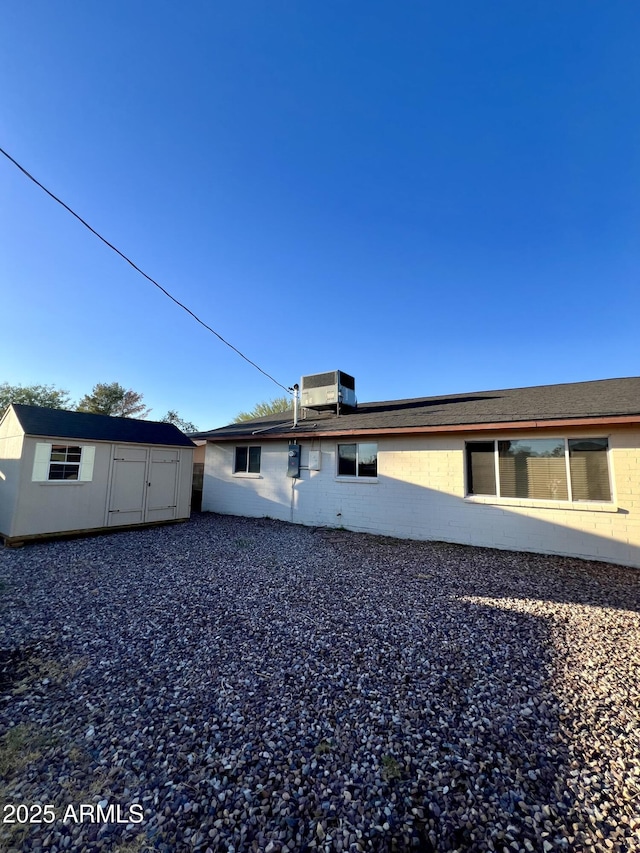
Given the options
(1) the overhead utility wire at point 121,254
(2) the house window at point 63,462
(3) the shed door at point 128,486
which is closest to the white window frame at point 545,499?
(1) the overhead utility wire at point 121,254

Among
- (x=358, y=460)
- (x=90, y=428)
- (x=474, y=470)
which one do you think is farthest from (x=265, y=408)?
(x=474, y=470)

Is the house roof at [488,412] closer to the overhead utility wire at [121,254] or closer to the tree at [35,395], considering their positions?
the overhead utility wire at [121,254]

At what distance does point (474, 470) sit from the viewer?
709 cm

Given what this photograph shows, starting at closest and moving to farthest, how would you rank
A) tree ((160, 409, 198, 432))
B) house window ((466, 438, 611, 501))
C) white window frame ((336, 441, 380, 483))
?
house window ((466, 438, 611, 501)) → white window frame ((336, 441, 380, 483)) → tree ((160, 409, 198, 432))

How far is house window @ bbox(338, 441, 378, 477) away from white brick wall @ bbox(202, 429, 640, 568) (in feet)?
0.68

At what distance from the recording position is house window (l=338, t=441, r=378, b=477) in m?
8.35

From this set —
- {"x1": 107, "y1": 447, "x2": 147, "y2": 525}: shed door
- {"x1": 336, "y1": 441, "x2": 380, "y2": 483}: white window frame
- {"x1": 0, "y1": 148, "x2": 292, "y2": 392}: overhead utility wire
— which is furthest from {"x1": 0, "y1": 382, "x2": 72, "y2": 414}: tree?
{"x1": 336, "y1": 441, "x2": 380, "y2": 483}: white window frame

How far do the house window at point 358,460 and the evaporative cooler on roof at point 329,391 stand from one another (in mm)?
2179

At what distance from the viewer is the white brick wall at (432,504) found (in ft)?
18.9

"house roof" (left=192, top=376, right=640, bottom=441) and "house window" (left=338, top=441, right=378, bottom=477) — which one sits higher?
"house roof" (left=192, top=376, right=640, bottom=441)

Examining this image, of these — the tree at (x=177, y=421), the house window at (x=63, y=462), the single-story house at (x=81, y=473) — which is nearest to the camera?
the single-story house at (x=81, y=473)

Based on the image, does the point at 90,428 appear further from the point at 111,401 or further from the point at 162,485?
the point at 111,401

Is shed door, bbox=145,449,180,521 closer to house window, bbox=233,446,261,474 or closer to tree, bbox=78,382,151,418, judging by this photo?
house window, bbox=233,446,261,474

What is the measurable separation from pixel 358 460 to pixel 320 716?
21.4 feet
